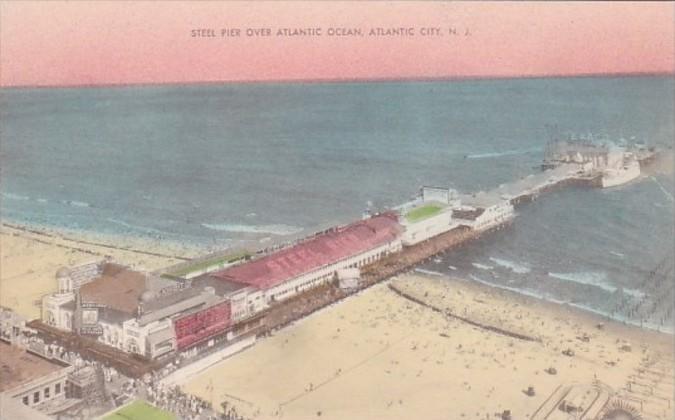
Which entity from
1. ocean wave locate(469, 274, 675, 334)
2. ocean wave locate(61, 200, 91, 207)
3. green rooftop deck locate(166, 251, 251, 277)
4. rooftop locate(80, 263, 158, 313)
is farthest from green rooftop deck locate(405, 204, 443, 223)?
ocean wave locate(61, 200, 91, 207)

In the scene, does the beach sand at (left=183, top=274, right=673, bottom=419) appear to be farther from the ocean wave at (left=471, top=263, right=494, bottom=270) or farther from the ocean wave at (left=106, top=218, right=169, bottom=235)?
the ocean wave at (left=106, top=218, right=169, bottom=235)

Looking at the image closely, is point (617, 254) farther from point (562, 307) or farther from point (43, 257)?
point (43, 257)

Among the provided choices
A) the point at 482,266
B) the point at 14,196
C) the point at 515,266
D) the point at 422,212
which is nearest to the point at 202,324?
the point at 14,196

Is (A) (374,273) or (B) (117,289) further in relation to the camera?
(A) (374,273)

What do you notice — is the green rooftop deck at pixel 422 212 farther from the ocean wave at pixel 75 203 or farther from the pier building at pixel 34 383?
the pier building at pixel 34 383

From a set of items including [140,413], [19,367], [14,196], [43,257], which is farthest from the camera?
[43,257]

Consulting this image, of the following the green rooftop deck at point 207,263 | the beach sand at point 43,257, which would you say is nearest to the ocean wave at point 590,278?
the green rooftop deck at point 207,263

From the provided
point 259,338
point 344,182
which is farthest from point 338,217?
point 259,338
